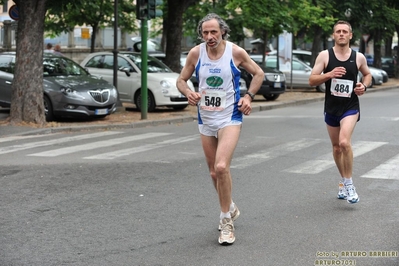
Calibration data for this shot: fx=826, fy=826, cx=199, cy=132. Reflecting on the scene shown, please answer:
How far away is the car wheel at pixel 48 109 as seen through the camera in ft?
60.2

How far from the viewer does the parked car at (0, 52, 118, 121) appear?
18.2 meters

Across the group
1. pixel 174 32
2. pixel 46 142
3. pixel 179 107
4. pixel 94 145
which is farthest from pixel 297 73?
pixel 94 145

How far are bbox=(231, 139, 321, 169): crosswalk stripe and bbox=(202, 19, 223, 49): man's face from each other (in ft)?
14.9

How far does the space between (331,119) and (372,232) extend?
1.86 m

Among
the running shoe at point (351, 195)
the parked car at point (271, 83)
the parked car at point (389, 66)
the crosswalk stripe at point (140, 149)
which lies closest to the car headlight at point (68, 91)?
the crosswalk stripe at point (140, 149)

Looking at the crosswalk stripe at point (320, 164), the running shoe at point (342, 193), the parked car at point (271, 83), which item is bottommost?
the crosswalk stripe at point (320, 164)

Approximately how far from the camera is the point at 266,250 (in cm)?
649

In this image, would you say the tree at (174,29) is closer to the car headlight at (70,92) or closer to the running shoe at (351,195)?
the car headlight at (70,92)

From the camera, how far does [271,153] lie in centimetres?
1274

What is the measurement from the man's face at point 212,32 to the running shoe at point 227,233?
4.82 ft

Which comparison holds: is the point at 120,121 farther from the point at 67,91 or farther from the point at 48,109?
the point at 48,109

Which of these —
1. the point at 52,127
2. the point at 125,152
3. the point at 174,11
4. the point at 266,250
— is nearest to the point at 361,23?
the point at 174,11

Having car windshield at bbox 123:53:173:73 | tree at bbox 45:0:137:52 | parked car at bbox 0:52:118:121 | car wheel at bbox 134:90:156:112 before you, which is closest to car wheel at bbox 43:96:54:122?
parked car at bbox 0:52:118:121

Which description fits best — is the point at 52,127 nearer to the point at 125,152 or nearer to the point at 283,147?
the point at 125,152
